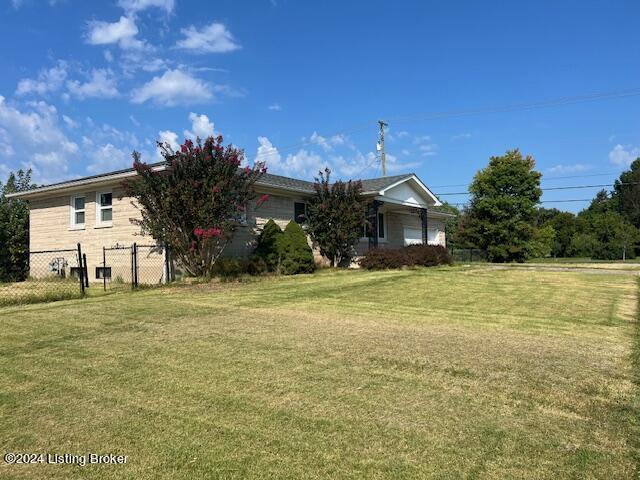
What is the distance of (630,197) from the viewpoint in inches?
2566

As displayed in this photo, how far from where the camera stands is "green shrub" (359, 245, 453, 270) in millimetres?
18703

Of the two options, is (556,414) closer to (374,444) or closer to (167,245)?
(374,444)

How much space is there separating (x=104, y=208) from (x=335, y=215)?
831cm

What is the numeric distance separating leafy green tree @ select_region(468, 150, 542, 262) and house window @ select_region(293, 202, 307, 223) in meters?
17.5

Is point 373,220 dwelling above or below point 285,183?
below

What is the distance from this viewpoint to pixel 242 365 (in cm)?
499

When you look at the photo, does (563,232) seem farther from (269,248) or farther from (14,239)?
(14,239)

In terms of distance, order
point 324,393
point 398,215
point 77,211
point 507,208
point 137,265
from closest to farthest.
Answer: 1. point 324,393
2. point 137,265
3. point 77,211
4. point 398,215
5. point 507,208

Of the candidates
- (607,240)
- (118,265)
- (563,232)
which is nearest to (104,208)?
(118,265)

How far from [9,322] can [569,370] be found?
7.84m

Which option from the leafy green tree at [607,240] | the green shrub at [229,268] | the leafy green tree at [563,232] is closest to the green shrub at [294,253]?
the green shrub at [229,268]

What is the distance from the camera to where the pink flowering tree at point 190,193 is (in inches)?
518

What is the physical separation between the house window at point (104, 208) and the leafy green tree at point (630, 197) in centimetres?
6041

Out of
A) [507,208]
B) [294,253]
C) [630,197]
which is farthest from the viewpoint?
[630,197]
